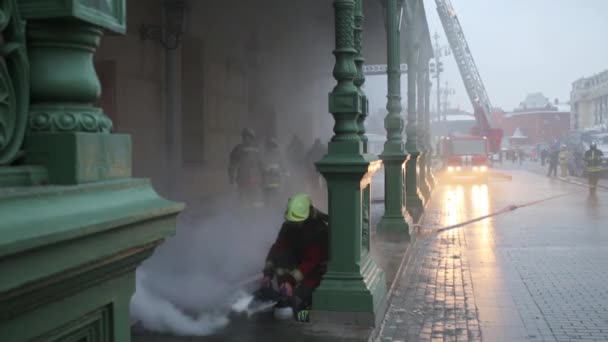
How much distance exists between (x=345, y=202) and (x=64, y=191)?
3.67 meters

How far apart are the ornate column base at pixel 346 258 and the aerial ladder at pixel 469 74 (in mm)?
27863

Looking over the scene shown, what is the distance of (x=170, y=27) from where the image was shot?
11.4 m

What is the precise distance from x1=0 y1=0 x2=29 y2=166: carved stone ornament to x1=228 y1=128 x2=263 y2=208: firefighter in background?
353 inches

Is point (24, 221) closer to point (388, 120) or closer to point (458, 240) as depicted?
point (388, 120)

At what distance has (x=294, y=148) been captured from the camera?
1700cm

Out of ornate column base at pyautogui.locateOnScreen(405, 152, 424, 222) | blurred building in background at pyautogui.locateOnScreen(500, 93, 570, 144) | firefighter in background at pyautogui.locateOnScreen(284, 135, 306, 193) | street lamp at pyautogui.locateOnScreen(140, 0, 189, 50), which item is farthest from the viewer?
blurred building in background at pyautogui.locateOnScreen(500, 93, 570, 144)

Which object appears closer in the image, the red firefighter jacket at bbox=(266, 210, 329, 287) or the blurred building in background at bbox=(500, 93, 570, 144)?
the red firefighter jacket at bbox=(266, 210, 329, 287)

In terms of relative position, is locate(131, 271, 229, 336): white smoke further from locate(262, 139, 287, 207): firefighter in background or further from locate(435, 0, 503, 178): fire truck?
locate(435, 0, 503, 178): fire truck

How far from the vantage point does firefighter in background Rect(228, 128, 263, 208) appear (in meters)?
10.9

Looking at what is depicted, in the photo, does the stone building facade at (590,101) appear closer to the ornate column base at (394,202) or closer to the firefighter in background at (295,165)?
the firefighter in background at (295,165)

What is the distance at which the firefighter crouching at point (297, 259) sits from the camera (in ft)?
17.7

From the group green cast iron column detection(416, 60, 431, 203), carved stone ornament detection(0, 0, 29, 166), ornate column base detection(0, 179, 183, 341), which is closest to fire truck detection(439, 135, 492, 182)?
green cast iron column detection(416, 60, 431, 203)

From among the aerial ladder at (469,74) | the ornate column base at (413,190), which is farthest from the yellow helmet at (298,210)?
the aerial ladder at (469,74)

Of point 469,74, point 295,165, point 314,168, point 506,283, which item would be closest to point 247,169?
point 506,283
